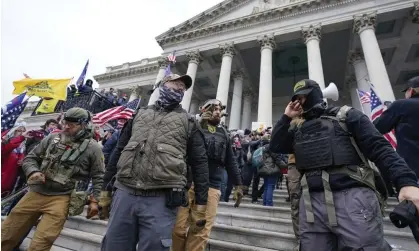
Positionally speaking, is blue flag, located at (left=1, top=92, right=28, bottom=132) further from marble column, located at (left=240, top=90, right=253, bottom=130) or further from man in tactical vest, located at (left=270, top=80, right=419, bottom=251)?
marble column, located at (left=240, top=90, right=253, bottom=130)

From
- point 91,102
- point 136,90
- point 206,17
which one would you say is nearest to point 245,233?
point 91,102

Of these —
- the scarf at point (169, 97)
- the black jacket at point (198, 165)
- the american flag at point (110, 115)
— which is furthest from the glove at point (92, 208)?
the american flag at point (110, 115)

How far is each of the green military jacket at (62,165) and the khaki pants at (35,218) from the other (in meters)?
0.11

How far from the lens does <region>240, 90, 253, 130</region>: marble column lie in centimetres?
2117

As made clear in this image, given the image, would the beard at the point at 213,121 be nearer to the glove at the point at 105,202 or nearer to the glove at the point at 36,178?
the glove at the point at 105,202

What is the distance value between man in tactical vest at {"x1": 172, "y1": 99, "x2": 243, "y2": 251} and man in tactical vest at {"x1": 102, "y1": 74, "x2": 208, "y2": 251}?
686 mm

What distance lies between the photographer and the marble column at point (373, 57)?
40.4ft

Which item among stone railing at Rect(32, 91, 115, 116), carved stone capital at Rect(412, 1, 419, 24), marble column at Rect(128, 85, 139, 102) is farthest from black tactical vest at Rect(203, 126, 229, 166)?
marble column at Rect(128, 85, 139, 102)

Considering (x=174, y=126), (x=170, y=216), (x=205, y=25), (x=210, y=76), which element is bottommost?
(x=170, y=216)

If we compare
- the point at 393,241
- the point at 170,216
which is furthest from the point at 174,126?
the point at 393,241

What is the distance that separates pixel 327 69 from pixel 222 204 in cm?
2071

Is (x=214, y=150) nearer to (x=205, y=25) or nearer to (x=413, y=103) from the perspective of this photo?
(x=413, y=103)

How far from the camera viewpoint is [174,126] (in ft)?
7.88

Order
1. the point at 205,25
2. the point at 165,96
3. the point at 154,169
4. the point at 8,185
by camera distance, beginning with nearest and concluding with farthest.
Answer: the point at 154,169 → the point at 165,96 → the point at 8,185 → the point at 205,25
